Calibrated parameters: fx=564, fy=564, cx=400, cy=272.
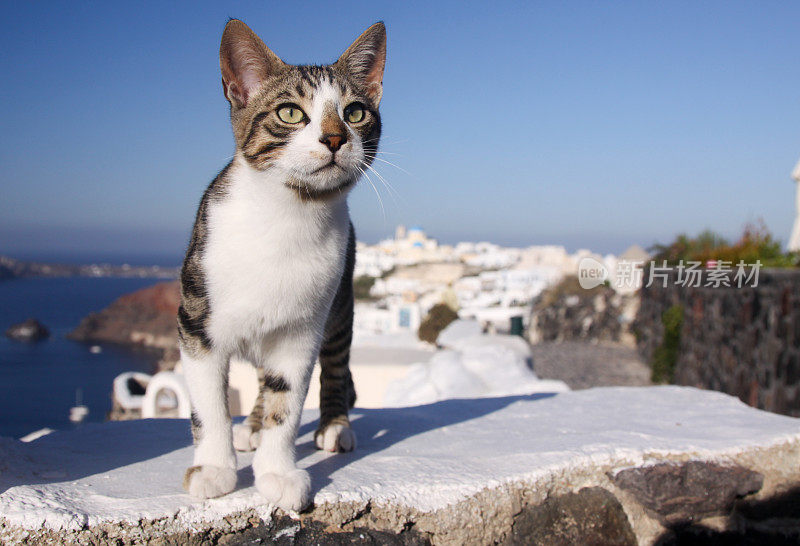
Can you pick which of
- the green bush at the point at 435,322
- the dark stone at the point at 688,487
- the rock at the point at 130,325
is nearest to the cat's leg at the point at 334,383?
the dark stone at the point at 688,487

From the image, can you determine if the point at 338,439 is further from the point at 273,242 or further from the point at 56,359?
the point at 56,359

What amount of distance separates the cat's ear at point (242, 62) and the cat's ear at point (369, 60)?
0.22 m

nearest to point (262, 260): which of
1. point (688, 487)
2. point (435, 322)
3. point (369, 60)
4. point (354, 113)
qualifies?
point (354, 113)

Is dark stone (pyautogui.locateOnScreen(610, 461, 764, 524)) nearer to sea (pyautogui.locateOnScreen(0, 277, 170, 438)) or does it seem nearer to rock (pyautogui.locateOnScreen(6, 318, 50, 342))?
sea (pyautogui.locateOnScreen(0, 277, 170, 438))

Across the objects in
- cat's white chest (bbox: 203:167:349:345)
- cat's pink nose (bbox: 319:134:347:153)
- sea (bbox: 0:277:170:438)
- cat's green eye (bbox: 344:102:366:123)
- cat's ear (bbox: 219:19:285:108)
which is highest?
cat's ear (bbox: 219:19:285:108)

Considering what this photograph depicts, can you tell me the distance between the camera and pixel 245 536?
5.17 ft

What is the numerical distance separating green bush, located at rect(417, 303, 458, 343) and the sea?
5.77 metres

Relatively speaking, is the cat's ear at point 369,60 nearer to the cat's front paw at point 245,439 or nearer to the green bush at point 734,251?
the cat's front paw at point 245,439

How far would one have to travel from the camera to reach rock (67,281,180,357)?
1479 cm

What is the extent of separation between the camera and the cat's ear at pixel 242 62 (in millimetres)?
1626

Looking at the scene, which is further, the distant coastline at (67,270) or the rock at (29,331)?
the rock at (29,331)

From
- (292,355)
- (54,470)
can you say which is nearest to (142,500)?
(54,470)

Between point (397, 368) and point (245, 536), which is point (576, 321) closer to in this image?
point (397, 368)

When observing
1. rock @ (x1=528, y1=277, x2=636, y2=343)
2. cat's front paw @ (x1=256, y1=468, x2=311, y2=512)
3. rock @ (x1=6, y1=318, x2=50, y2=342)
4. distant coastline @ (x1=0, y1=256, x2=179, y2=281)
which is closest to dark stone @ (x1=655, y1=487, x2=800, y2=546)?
cat's front paw @ (x1=256, y1=468, x2=311, y2=512)
